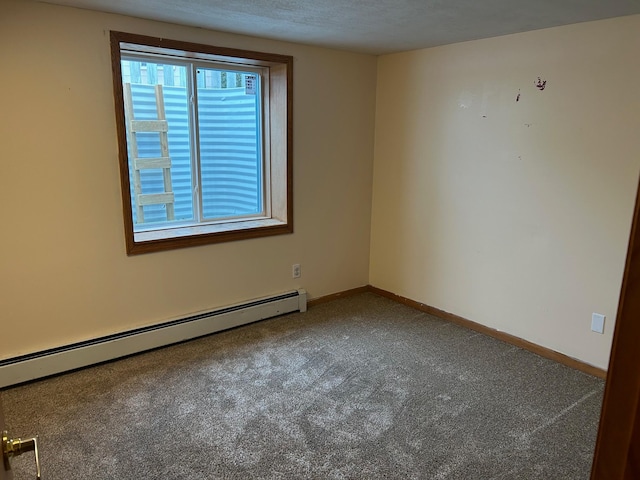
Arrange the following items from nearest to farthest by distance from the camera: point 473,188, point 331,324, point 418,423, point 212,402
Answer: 1. point 418,423
2. point 212,402
3. point 473,188
4. point 331,324

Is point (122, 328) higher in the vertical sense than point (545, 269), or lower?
lower

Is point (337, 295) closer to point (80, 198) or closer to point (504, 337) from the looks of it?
point (504, 337)

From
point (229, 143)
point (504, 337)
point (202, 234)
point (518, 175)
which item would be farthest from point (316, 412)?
point (229, 143)

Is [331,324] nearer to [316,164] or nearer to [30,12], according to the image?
[316,164]

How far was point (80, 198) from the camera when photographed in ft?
9.15

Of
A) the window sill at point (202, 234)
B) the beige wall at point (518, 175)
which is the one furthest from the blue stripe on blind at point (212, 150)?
the beige wall at point (518, 175)

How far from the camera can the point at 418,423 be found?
7.79 feet

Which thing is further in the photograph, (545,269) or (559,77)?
(545,269)

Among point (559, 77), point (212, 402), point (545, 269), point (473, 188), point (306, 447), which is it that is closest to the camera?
point (306, 447)

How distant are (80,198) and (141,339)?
101 centimetres

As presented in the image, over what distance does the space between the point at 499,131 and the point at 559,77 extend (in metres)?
0.50

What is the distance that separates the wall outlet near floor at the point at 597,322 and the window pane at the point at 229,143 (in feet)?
8.52

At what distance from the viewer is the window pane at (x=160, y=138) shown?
3.17m

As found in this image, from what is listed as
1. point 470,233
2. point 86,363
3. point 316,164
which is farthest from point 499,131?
point 86,363
